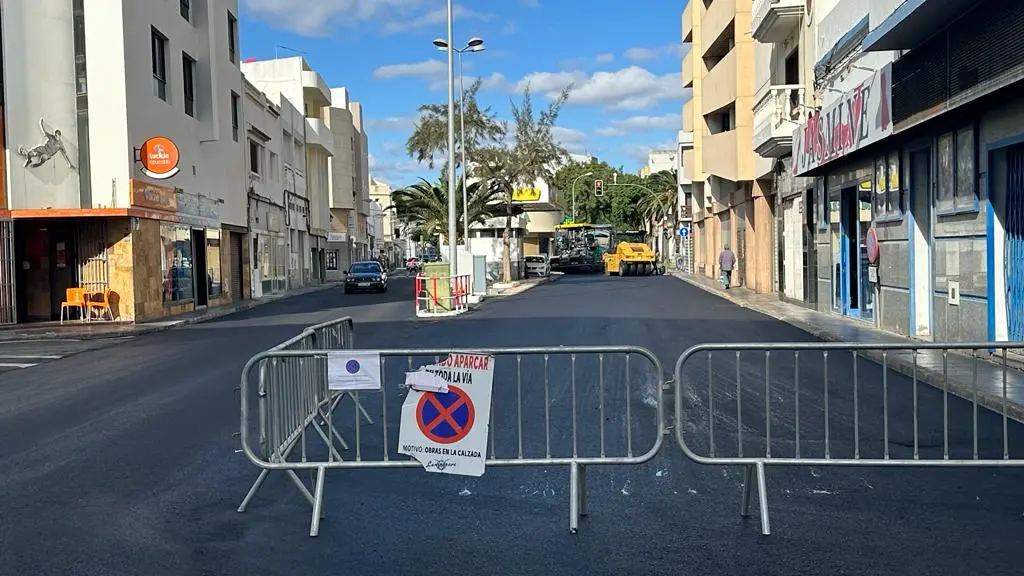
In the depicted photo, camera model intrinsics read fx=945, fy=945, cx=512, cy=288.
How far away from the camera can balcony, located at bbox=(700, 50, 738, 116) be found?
34.3 meters

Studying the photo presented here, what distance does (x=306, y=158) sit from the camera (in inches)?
2308

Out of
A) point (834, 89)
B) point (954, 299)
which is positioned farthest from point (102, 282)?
point (954, 299)

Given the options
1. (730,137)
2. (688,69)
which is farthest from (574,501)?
(688,69)

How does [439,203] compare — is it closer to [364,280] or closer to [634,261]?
[364,280]

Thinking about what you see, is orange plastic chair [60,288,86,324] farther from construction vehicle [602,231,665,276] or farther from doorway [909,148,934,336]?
construction vehicle [602,231,665,276]

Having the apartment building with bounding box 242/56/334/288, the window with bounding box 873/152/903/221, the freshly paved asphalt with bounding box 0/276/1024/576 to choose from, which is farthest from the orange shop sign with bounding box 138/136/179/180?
the apartment building with bounding box 242/56/334/288

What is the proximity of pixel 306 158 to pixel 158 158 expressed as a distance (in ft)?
109

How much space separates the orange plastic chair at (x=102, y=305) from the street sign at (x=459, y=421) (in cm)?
2192

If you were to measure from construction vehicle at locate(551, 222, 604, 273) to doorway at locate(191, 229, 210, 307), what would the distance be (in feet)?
111

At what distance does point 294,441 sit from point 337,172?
6365 centimetres

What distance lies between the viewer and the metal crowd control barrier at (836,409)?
6.02 m

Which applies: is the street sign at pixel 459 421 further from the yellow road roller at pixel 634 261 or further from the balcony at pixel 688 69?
the yellow road roller at pixel 634 261

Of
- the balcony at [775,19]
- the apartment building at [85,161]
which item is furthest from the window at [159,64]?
the balcony at [775,19]

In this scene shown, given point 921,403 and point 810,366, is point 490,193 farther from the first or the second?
point 921,403
